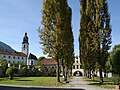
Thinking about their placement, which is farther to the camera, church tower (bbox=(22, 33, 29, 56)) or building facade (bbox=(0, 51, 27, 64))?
church tower (bbox=(22, 33, 29, 56))

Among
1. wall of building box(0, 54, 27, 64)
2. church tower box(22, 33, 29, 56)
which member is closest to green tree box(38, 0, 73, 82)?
wall of building box(0, 54, 27, 64)

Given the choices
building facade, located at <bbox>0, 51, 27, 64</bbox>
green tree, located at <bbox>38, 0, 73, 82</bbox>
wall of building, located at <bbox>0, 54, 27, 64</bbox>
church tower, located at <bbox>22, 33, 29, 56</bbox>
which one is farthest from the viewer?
church tower, located at <bbox>22, 33, 29, 56</bbox>

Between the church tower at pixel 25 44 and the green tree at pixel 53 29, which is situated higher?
the church tower at pixel 25 44

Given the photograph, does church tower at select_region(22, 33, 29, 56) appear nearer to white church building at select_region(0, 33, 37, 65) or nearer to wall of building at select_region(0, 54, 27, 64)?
white church building at select_region(0, 33, 37, 65)

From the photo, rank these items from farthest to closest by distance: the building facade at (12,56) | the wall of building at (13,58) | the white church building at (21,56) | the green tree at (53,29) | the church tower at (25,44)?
1. the church tower at (25,44)
2. the white church building at (21,56)
3. the wall of building at (13,58)
4. the building facade at (12,56)
5. the green tree at (53,29)

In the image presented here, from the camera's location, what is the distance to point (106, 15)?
31.6 meters

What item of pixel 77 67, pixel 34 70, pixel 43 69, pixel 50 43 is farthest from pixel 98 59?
pixel 77 67

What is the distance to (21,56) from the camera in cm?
12444

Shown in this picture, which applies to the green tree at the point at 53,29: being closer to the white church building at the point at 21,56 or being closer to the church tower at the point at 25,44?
the white church building at the point at 21,56

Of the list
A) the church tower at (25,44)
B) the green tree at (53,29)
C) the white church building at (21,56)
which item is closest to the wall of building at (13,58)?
the white church building at (21,56)

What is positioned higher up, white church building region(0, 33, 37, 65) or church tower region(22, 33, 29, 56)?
church tower region(22, 33, 29, 56)

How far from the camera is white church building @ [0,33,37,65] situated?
114 m

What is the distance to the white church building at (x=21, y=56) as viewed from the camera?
114438mm

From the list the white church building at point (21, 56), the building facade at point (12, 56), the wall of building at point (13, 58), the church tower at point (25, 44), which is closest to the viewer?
the building facade at point (12, 56)
